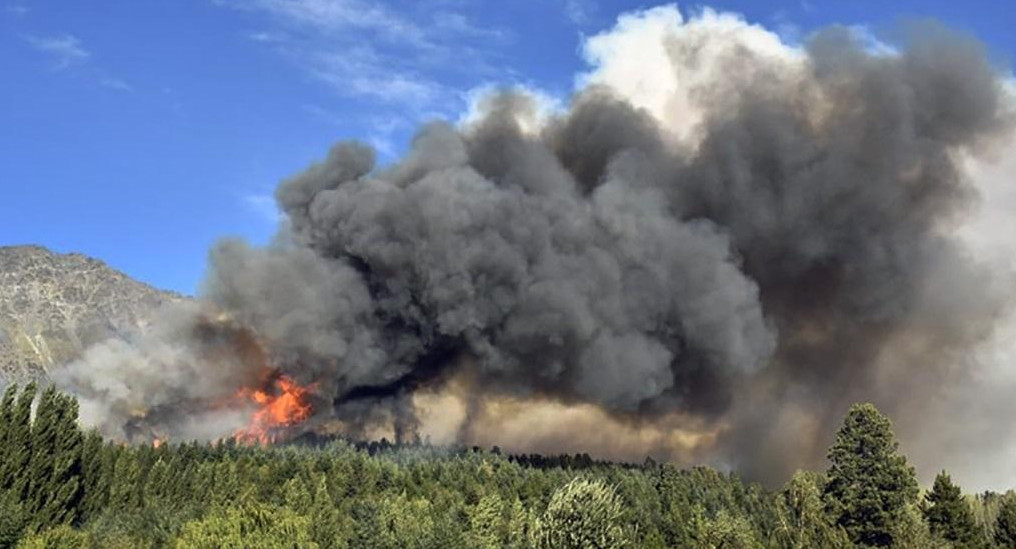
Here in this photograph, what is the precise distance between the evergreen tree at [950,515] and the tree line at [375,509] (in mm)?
175

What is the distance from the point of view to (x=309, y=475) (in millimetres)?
186750

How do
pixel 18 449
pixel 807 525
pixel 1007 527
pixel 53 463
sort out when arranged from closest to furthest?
pixel 807 525
pixel 18 449
pixel 1007 527
pixel 53 463

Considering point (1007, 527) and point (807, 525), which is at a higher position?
point (1007, 527)

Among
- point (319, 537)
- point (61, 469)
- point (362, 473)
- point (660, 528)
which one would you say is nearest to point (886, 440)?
point (660, 528)

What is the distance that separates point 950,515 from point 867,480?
12.2 meters

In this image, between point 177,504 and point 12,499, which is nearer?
point 12,499

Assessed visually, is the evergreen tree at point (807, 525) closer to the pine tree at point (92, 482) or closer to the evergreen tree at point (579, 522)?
the evergreen tree at point (579, 522)

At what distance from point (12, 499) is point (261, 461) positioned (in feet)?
261

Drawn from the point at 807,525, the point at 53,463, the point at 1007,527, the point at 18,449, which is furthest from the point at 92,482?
the point at 1007,527

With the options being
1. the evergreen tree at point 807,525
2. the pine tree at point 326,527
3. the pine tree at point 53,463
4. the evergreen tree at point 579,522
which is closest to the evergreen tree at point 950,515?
the evergreen tree at point 807,525

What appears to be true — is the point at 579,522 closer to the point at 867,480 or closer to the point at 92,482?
the point at 867,480

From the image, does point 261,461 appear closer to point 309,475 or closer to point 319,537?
point 309,475

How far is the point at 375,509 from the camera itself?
12950 centimetres

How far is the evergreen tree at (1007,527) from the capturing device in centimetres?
12731
